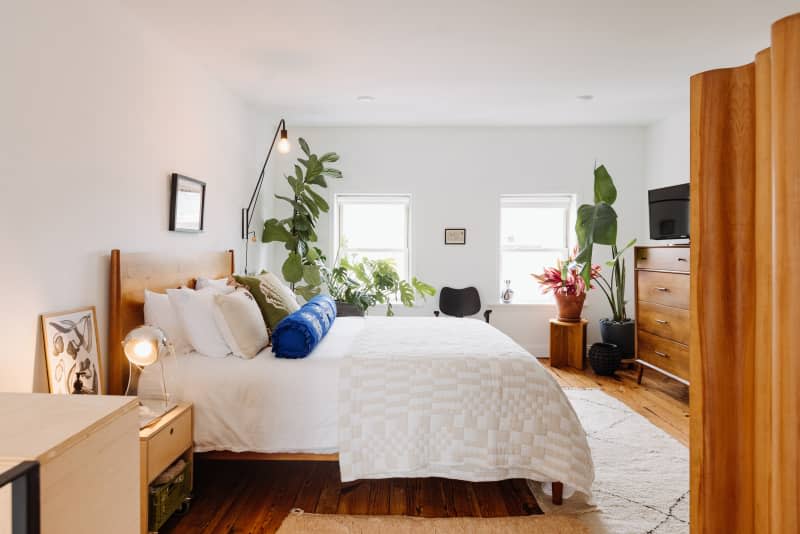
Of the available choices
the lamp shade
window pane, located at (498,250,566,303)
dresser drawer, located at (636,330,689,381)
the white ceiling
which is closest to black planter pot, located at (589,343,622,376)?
dresser drawer, located at (636,330,689,381)

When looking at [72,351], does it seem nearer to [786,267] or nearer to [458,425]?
[458,425]

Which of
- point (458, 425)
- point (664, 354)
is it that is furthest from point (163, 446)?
point (664, 354)

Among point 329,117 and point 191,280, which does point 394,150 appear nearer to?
point 329,117

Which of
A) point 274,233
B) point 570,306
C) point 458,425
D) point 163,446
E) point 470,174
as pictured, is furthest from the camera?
point 470,174

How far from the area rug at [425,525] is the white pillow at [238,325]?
0.82 metres

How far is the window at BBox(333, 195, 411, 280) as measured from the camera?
5.45 metres

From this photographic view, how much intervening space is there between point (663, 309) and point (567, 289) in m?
1.15

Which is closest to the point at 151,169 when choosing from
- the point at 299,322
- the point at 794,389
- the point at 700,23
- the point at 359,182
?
the point at 299,322

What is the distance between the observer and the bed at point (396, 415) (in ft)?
7.27

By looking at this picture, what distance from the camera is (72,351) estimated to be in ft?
7.06

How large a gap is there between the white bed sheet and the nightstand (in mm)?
79

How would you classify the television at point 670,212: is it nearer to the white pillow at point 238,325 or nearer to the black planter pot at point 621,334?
the black planter pot at point 621,334

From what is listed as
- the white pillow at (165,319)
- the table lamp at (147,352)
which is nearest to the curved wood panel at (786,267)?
the table lamp at (147,352)

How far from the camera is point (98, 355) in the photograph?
234cm
